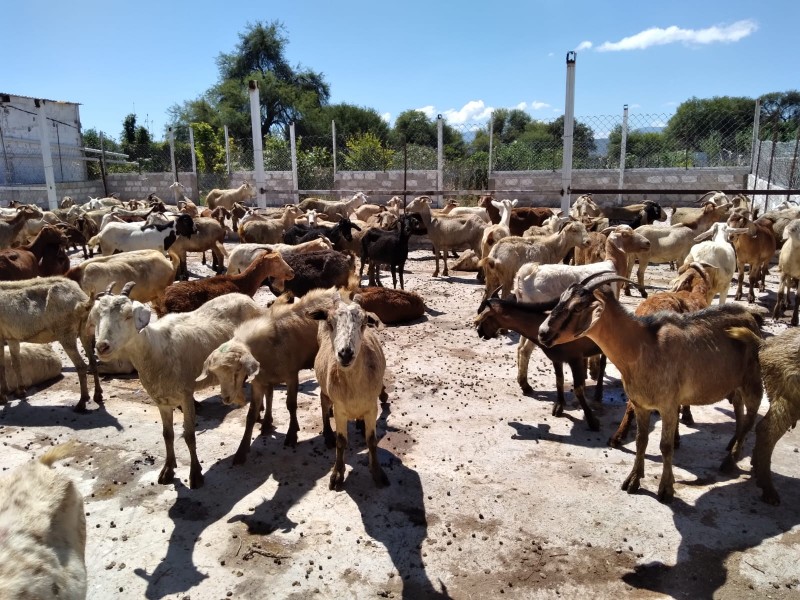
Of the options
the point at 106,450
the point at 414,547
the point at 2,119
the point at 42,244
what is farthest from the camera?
the point at 2,119

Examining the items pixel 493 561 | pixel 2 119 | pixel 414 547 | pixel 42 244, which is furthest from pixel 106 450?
pixel 2 119

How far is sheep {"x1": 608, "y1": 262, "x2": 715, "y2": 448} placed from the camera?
554cm

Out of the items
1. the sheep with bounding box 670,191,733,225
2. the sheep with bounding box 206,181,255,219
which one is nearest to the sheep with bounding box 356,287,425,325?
the sheep with bounding box 670,191,733,225

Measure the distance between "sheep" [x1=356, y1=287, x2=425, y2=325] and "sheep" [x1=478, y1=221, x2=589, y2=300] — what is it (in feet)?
3.82

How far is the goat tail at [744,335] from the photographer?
4766mm

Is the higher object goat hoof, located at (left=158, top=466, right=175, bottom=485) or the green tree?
the green tree

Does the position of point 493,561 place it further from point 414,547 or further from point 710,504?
point 710,504

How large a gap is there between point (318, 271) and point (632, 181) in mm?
15268

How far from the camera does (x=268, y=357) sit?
566cm

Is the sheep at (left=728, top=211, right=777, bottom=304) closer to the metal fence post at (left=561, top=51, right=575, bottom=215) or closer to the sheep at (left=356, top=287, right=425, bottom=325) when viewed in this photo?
the metal fence post at (left=561, top=51, right=575, bottom=215)

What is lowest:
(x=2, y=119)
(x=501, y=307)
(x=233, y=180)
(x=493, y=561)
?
(x=493, y=561)

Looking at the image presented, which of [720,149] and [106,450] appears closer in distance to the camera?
[106,450]

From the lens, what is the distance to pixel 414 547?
4180 millimetres

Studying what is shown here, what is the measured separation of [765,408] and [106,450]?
653 cm
